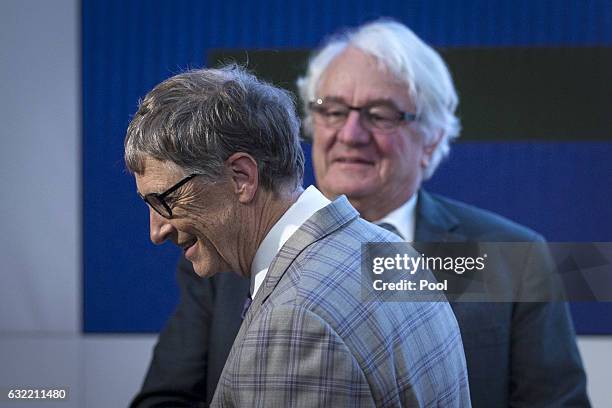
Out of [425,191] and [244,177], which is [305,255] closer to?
[244,177]

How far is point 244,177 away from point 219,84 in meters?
0.14

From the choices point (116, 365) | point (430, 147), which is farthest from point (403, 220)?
point (116, 365)

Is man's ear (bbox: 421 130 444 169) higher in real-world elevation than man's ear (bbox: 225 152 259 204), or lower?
higher

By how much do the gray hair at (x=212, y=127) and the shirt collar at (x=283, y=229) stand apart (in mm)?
49

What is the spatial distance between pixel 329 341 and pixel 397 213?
1.03m

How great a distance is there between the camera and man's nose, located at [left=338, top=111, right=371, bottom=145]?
2.09 meters

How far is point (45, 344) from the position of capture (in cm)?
214

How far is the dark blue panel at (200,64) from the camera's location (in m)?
2.06

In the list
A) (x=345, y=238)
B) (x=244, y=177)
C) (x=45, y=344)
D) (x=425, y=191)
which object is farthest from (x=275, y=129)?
(x=45, y=344)

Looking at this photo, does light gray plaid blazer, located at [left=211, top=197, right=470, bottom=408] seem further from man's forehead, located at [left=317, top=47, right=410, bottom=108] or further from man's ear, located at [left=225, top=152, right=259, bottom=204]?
man's forehead, located at [left=317, top=47, right=410, bottom=108]

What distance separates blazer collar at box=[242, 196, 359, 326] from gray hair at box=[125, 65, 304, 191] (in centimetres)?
11

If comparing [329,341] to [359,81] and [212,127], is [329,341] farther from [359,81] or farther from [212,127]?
[359,81]

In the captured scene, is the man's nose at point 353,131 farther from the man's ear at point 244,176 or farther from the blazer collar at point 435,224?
the man's ear at point 244,176

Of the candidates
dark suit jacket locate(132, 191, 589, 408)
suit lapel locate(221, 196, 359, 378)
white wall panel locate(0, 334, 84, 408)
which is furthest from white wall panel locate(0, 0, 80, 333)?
suit lapel locate(221, 196, 359, 378)
